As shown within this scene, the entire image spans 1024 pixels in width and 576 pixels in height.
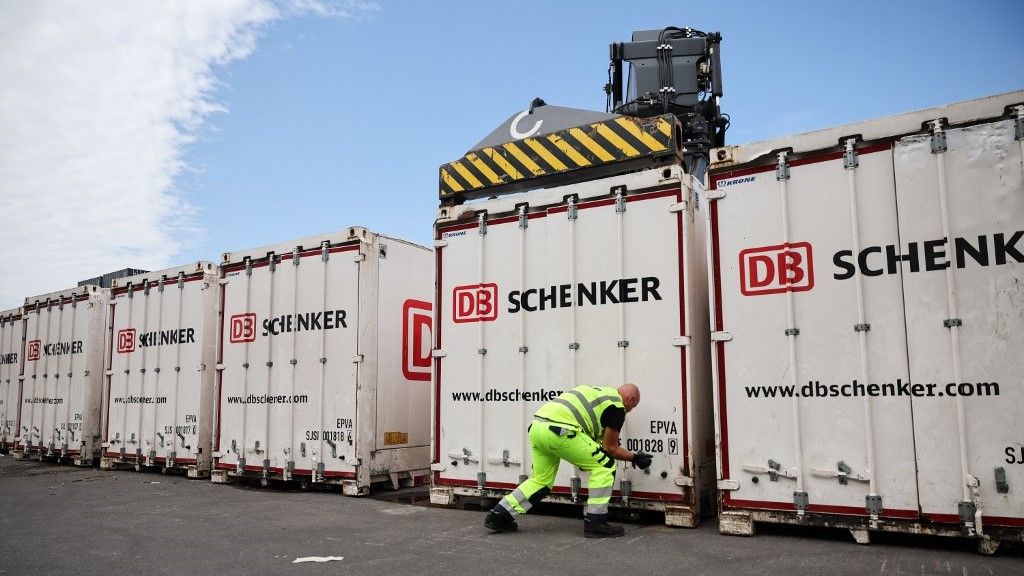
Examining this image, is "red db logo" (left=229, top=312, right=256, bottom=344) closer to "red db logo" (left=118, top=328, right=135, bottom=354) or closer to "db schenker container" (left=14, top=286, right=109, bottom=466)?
"red db logo" (left=118, top=328, right=135, bottom=354)

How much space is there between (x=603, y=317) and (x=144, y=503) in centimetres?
603

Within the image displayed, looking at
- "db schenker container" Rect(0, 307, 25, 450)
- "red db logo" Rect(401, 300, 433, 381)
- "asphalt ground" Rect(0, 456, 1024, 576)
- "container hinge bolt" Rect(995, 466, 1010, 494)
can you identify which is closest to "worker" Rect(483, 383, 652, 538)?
"asphalt ground" Rect(0, 456, 1024, 576)

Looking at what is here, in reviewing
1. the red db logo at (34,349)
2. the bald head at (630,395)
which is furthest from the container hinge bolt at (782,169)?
the red db logo at (34,349)

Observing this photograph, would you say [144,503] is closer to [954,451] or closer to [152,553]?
[152,553]

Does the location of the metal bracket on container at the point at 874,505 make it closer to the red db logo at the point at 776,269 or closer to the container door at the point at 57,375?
the red db logo at the point at 776,269

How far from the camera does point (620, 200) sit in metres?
6.84

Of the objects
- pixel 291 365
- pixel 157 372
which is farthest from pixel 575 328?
pixel 157 372

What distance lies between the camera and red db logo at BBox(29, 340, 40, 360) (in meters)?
14.4

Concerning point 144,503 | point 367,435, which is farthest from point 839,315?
point 144,503

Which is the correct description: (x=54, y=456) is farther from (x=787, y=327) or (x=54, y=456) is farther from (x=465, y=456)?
(x=787, y=327)

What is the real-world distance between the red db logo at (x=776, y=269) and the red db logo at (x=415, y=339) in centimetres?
503

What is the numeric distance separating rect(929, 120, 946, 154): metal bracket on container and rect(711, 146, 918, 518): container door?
31cm

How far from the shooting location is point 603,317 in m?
6.84

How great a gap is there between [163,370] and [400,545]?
24.0ft
